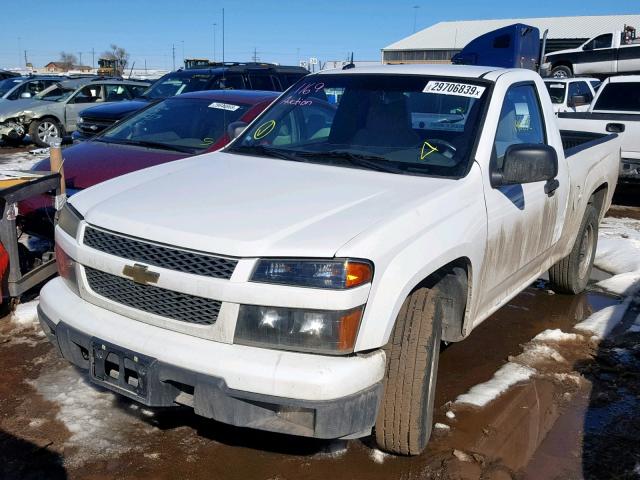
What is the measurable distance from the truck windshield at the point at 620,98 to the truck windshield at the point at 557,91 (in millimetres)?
3941

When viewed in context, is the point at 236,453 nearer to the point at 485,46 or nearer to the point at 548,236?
the point at 548,236

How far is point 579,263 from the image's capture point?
18.3 ft

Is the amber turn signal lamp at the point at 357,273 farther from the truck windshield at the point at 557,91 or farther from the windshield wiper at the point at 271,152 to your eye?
the truck windshield at the point at 557,91

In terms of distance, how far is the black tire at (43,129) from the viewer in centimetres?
1542

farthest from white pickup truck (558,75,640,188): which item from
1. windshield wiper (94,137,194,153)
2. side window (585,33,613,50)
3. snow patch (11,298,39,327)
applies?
side window (585,33,613,50)

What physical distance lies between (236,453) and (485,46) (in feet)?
51.7

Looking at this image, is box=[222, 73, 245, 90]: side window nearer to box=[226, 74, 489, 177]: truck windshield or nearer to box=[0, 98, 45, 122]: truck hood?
box=[0, 98, 45, 122]: truck hood

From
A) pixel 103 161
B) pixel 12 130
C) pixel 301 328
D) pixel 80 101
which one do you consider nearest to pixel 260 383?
pixel 301 328

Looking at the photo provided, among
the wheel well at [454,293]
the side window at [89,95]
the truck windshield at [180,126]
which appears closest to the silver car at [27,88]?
the side window at [89,95]

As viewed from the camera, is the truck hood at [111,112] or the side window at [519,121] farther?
the truck hood at [111,112]

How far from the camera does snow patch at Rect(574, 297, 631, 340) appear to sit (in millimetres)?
4898

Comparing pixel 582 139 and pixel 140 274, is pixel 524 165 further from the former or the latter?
pixel 582 139

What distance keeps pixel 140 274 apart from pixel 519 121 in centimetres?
264

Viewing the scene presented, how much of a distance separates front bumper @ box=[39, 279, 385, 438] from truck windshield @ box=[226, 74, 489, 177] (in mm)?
1375
